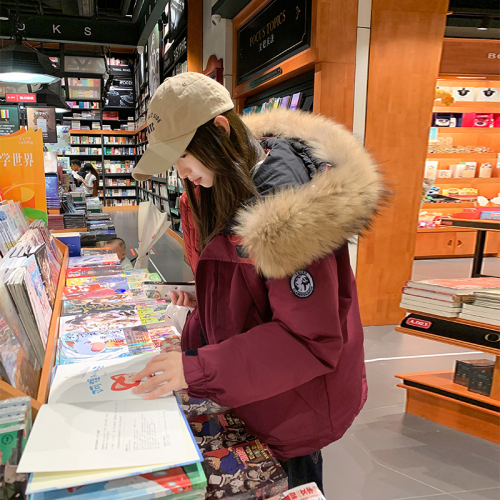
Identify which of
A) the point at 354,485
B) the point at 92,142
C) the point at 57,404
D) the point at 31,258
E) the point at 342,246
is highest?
the point at 92,142

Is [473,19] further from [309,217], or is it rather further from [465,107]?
[309,217]

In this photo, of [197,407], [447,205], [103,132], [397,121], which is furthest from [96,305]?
[103,132]

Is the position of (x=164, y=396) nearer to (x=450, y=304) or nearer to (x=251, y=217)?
(x=251, y=217)

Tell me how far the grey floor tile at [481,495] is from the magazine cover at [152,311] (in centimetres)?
161

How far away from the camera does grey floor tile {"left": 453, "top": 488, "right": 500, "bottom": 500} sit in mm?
1918

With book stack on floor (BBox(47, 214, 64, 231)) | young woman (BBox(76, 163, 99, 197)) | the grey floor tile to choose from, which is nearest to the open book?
the grey floor tile

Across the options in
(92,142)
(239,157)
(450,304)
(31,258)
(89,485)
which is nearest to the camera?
(89,485)

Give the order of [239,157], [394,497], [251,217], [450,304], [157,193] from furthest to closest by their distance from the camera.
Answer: [157,193] → [450,304] → [394,497] → [239,157] → [251,217]

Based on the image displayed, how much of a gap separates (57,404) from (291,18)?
4.01m

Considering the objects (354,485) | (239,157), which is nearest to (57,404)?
(239,157)

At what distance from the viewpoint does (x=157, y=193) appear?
433 inches

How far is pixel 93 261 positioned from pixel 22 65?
2.73m

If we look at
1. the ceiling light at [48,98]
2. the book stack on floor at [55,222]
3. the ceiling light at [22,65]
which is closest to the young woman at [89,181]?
the ceiling light at [48,98]

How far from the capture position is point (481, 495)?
1.93 m
